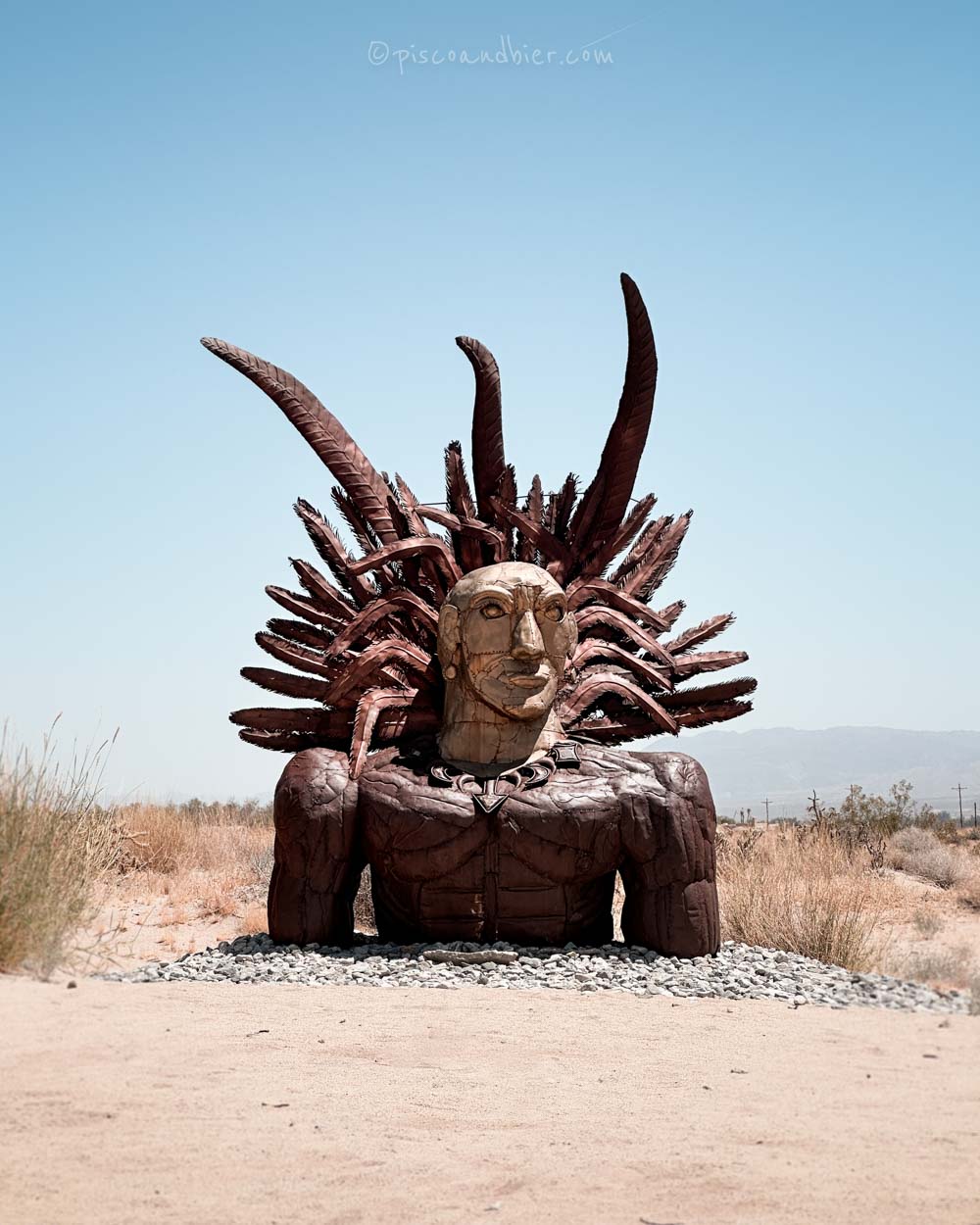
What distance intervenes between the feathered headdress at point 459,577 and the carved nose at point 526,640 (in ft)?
2.65

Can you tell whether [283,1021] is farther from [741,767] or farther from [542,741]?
[741,767]

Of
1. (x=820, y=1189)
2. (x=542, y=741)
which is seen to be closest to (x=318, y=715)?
(x=542, y=741)

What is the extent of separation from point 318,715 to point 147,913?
4714 mm

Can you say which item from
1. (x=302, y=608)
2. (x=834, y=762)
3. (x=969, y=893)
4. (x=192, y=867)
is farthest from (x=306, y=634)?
(x=834, y=762)

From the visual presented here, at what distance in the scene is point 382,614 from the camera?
8969 mm

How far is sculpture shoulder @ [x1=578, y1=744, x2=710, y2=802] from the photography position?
8.30m

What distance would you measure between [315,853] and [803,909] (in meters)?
3.39

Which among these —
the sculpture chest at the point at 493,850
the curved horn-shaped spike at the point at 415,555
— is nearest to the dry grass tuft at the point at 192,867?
the sculpture chest at the point at 493,850

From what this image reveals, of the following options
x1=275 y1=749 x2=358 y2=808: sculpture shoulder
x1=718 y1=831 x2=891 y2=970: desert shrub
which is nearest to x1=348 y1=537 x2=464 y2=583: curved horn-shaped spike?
x1=275 y1=749 x2=358 y2=808: sculpture shoulder

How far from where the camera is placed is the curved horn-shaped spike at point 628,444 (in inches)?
381

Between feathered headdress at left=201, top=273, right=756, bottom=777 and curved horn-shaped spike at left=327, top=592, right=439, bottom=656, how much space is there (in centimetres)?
1

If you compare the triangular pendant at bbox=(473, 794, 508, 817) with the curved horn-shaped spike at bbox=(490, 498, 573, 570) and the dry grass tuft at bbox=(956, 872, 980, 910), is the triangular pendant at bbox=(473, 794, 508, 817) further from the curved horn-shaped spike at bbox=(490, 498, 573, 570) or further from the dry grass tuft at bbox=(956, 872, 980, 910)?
the dry grass tuft at bbox=(956, 872, 980, 910)

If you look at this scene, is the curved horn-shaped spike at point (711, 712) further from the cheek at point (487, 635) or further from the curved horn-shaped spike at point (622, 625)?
the cheek at point (487, 635)

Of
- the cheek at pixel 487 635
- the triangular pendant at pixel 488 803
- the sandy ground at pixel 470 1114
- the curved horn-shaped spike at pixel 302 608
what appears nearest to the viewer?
the sandy ground at pixel 470 1114
